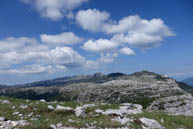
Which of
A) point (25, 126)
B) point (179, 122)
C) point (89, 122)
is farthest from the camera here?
point (179, 122)

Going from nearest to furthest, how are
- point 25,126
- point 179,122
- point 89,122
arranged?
point 25,126 → point 89,122 → point 179,122

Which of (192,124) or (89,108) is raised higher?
(89,108)

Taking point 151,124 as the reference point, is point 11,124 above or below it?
above

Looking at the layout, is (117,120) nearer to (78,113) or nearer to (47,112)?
(78,113)

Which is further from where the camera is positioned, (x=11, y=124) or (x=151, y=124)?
(x=151, y=124)

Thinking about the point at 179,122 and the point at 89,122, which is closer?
the point at 89,122

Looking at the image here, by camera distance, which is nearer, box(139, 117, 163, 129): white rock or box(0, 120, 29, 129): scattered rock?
box(0, 120, 29, 129): scattered rock

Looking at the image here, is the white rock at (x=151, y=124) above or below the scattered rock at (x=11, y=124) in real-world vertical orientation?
below

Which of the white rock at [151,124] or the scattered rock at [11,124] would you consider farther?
the white rock at [151,124]

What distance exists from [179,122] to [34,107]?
19704 mm

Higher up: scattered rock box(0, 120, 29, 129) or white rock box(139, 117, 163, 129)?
scattered rock box(0, 120, 29, 129)

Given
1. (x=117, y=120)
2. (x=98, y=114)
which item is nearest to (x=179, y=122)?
(x=117, y=120)

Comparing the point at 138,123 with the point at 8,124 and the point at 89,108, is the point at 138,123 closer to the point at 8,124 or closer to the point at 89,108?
the point at 89,108

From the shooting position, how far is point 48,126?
14414 millimetres
